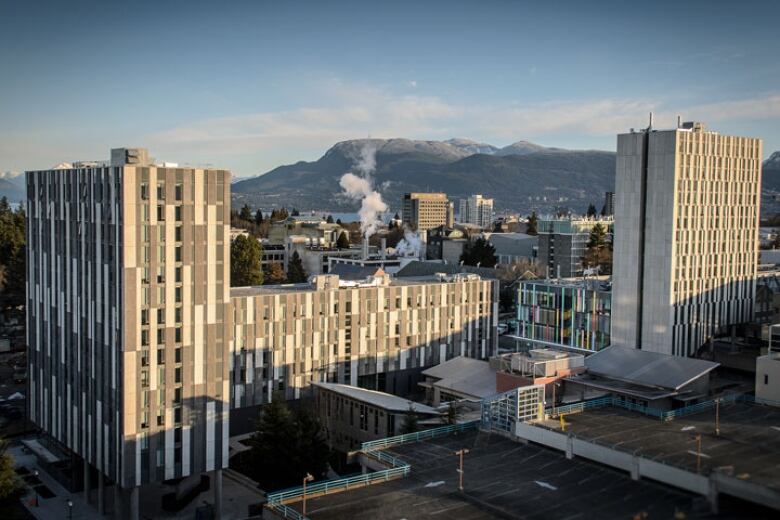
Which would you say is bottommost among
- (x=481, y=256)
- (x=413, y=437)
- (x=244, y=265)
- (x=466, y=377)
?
(x=466, y=377)

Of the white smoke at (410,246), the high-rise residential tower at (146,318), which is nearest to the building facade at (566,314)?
the high-rise residential tower at (146,318)

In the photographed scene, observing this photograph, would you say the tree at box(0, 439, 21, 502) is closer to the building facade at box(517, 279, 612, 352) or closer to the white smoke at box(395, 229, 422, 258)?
the building facade at box(517, 279, 612, 352)

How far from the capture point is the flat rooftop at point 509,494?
31.2m

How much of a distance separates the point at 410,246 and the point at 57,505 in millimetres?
118578

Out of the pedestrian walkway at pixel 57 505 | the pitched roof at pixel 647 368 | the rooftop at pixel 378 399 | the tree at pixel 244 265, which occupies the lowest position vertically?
the pedestrian walkway at pixel 57 505

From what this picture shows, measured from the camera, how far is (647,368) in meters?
57.4

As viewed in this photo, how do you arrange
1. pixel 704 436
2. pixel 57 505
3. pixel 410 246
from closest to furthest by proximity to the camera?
1. pixel 704 436
2. pixel 57 505
3. pixel 410 246

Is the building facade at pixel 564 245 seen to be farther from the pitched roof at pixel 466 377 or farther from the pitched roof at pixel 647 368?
the pitched roof at pixel 647 368

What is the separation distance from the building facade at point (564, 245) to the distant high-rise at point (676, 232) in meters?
64.5

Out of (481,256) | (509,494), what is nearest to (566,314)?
(509,494)

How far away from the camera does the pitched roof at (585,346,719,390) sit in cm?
5509

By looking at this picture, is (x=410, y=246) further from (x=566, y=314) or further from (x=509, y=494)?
(x=509, y=494)

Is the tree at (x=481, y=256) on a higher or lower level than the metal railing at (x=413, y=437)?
higher

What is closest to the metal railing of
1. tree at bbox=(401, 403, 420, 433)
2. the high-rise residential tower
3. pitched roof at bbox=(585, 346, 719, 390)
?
tree at bbox=(401, 403, 420, 433)
